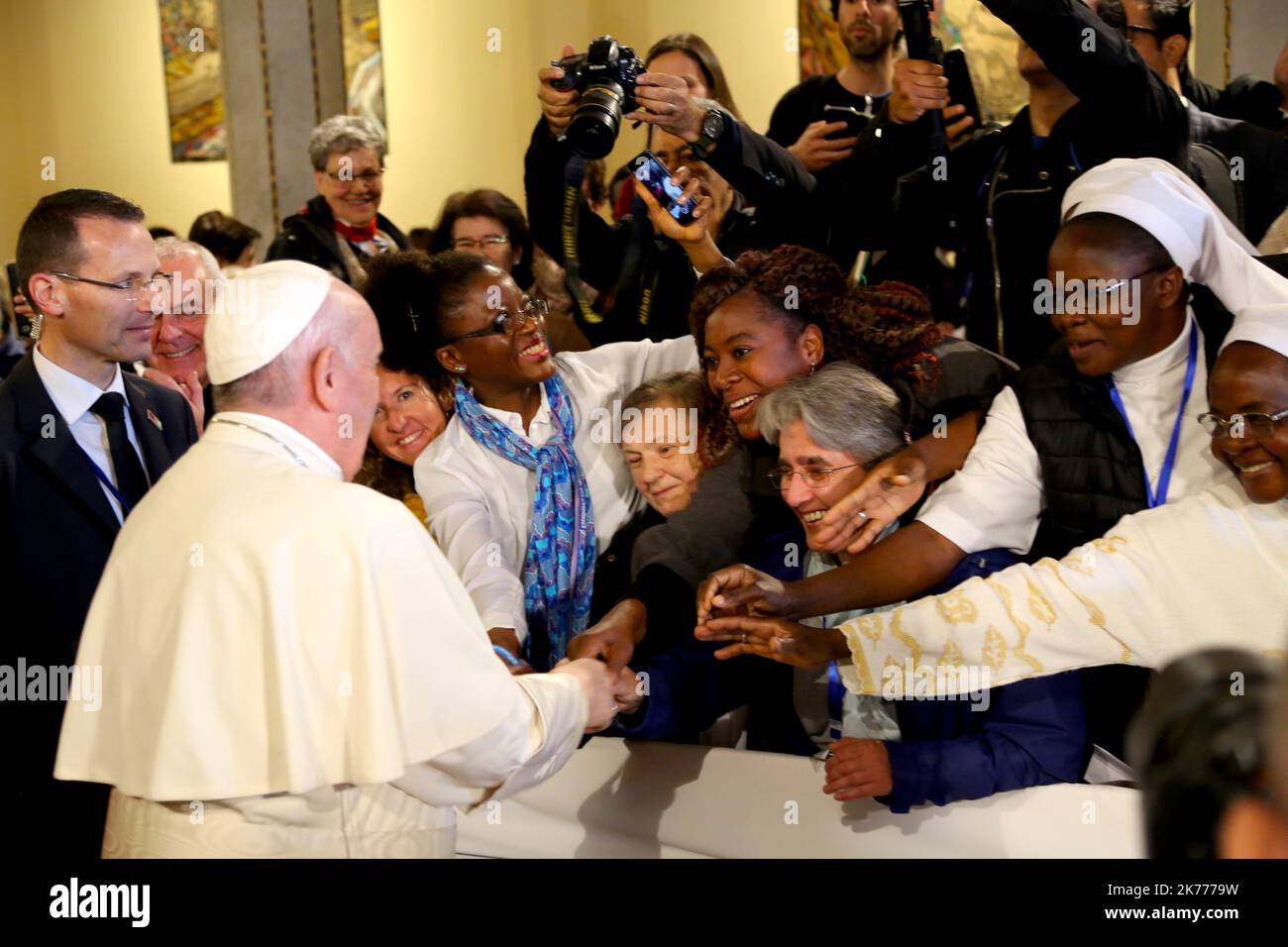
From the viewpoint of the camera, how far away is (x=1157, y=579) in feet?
9.93

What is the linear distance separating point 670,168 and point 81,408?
1.86m

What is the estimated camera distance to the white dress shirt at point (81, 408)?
11.8ft

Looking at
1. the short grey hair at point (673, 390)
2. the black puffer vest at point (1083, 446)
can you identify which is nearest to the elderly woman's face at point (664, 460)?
the short grey hair at point (673, 390)

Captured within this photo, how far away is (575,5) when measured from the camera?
9.09m

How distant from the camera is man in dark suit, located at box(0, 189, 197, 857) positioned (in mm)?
3465

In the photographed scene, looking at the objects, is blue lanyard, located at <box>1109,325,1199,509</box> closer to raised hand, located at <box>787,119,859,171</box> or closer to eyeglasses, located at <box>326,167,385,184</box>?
raised hand, located at <box>787,119,859,171</box>

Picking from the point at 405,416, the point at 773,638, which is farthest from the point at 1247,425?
the point at 405,416

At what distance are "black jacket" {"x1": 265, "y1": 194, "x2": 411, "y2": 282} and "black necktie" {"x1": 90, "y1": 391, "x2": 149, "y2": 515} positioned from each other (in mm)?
1961

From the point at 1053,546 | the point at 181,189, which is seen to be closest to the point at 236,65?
the point at 181,189

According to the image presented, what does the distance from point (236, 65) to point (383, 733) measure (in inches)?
291

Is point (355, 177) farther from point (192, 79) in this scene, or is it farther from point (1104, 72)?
point (192, 79)

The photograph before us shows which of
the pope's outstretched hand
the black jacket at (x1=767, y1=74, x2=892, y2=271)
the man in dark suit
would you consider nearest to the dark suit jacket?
the man in dark suit

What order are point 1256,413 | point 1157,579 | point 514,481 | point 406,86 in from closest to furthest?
point 1256,413 → point 1157,579 → point 514,481 → point 406,86
